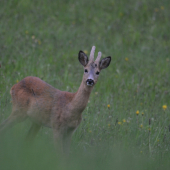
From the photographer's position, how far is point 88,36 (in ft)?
38.8

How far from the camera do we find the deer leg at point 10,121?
6.32 metres

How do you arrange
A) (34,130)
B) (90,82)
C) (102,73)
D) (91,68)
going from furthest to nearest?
(102,73), (34,130), (91,68), (90,82)

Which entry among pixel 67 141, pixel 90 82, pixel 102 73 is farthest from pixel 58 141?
pixel 102 73

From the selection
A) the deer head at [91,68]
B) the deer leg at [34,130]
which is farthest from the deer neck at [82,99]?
the deer leg at [34,130]

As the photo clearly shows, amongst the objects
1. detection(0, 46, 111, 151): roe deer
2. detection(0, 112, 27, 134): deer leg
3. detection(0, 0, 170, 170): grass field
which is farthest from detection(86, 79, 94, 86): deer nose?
detection(0, 112, 27, 134): deer leg

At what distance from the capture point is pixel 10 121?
634 centimetres

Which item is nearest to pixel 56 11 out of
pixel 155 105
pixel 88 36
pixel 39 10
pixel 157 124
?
pixel 39 10

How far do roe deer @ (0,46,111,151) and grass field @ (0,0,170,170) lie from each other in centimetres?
22

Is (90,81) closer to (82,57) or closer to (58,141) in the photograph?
(82,57)

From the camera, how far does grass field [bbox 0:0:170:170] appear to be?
5539mm

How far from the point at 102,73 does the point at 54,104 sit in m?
3.77

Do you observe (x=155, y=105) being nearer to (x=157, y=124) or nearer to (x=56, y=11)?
(x=157, y=124)

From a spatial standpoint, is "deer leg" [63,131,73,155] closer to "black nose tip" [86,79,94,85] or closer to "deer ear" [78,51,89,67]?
"black nose tip" [86,79,94,85]

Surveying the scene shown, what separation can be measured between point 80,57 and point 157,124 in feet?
7.36
